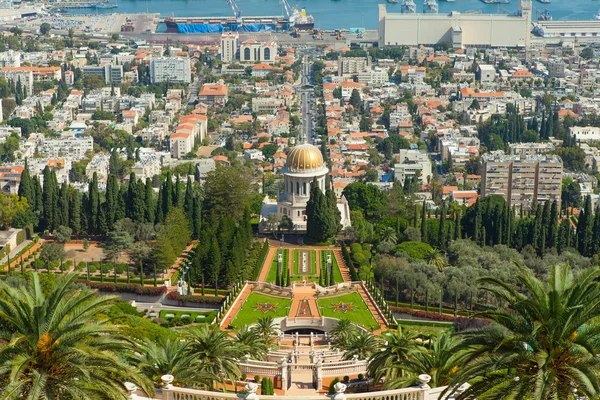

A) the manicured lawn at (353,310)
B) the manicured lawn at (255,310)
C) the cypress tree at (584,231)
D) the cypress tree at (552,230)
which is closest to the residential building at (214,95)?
the cypress tree at (552,230)

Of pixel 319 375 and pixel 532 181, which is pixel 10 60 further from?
pixel 319 375

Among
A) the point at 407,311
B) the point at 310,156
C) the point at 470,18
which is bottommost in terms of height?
the point at 407,311

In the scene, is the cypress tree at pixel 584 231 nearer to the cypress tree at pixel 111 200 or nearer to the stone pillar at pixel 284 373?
the cypress tree at pixel 111 200

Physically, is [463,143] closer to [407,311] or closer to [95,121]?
[95,121]

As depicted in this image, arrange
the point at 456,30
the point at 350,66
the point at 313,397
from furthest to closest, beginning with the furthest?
the point at 456,30 < the point at 350,66 < the point at 313,397

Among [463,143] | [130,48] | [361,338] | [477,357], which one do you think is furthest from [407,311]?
[130,48]

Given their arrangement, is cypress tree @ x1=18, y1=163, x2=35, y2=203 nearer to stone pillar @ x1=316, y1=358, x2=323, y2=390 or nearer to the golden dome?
the golden dome

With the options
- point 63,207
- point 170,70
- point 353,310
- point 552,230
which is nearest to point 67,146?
point 63,207
